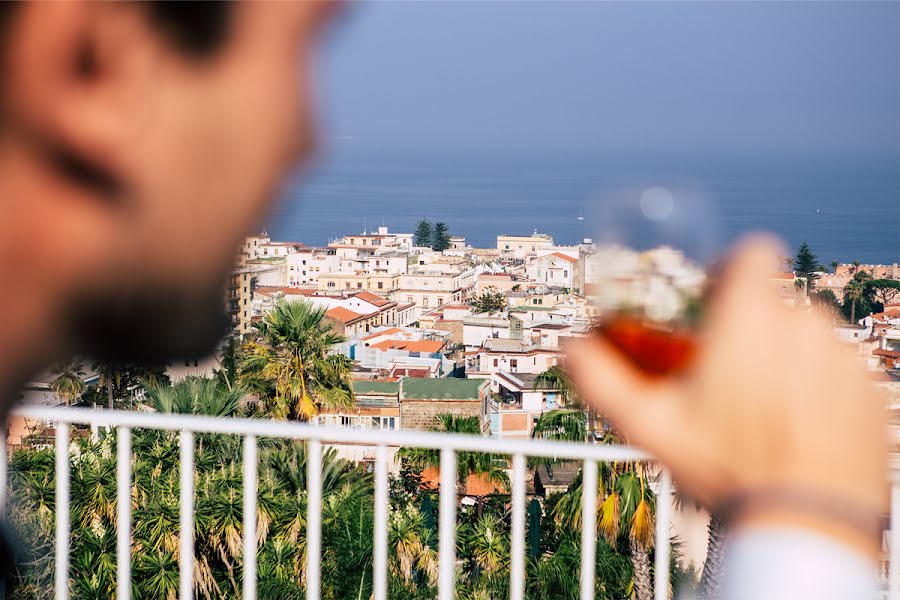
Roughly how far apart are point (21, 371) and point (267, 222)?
95 millimetres

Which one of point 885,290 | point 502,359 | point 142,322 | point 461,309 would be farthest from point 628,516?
point 461,309

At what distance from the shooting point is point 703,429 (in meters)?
0.42

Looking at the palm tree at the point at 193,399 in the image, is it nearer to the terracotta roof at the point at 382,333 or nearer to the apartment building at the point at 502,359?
the apartment building at the point at 502,359

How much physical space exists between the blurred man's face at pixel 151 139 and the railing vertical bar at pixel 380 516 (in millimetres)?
1732

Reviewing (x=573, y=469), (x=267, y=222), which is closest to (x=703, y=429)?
(x=267, y=222)

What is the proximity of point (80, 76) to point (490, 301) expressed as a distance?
47294 millimetres

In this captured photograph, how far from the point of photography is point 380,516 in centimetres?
207

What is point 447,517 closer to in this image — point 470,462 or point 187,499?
point 187,499

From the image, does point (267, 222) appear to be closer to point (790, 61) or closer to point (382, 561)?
point (790, 61)

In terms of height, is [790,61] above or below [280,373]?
above

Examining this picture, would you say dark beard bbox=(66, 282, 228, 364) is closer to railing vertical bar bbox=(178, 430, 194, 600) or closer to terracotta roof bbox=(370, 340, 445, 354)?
railing vertical bar bbox=(178, 430, 194, 600)

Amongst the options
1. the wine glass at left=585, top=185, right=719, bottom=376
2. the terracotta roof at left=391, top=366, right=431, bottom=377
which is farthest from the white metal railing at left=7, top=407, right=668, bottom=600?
the terracotta roof at left=391, top=366, right=431, bottom=377

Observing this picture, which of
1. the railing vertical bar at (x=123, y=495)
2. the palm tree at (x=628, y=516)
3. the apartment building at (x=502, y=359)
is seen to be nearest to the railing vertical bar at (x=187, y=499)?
the railing vertical bar at (x=123, y=495)

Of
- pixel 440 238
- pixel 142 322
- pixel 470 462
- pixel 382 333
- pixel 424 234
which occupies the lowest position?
pixel 382 333
